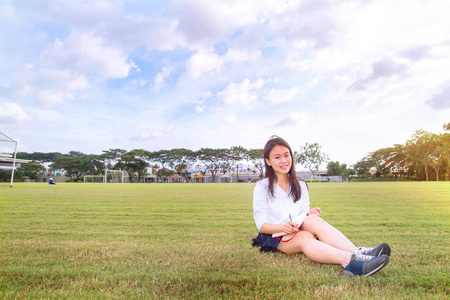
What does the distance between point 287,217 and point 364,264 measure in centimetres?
80

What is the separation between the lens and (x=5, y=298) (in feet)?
5.67

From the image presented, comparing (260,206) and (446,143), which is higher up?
(446,143)

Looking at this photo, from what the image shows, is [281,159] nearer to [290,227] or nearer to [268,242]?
[290,227]

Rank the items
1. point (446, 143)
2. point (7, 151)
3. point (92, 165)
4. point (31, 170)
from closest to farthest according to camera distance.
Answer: point (7, 151)
point (446, 143)
point (92, 165)
point (31, 170)

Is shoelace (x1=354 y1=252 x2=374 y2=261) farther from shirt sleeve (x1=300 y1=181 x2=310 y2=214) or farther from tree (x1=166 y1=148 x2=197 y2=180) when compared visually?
tree (x1=166 y1=148 x2=197 y2=180)

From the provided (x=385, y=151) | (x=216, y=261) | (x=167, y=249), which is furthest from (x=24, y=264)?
(x=385, y=151)

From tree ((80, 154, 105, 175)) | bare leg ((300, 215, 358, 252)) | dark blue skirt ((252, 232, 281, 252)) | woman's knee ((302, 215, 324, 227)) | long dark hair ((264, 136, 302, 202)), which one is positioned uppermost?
tree ((80, 154, 105, 175))

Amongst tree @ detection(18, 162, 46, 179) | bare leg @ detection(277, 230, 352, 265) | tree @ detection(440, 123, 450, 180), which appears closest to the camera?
bare leg @ detection(277, 230, 352, 265)

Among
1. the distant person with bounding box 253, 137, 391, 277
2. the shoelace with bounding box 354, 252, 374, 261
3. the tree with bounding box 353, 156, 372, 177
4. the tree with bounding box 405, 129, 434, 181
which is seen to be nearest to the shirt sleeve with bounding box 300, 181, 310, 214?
the distant person with bounding box 253, 137, 391, 277

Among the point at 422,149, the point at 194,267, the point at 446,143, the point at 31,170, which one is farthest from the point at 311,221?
the point at 31,170

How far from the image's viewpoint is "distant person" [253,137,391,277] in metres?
2.37

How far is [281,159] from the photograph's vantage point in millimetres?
2768

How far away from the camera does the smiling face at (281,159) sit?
2.76m

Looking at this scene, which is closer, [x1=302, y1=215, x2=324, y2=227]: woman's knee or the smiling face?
[x1=302, y1=215, x2=324, y2=227]: woman's knee
